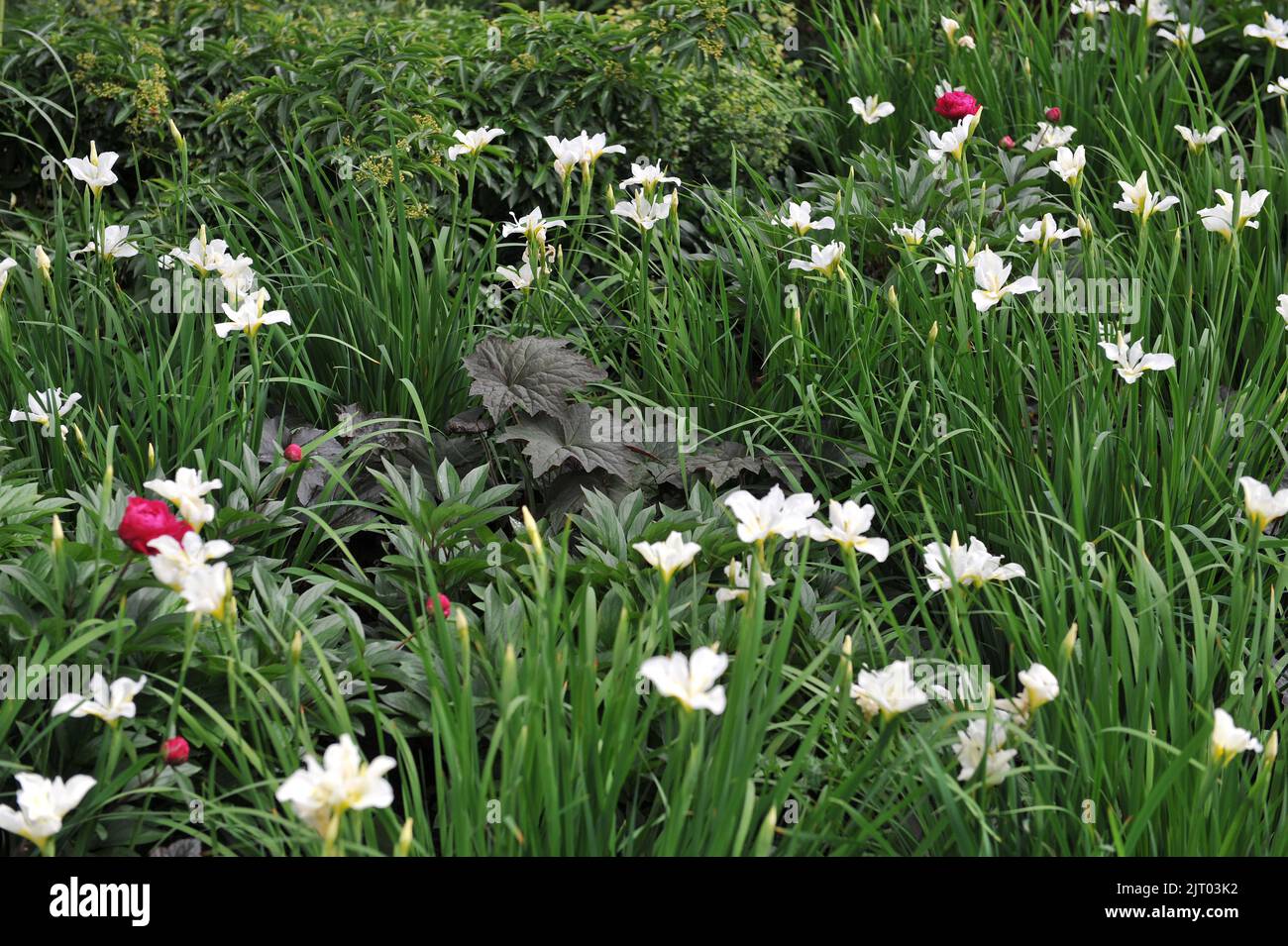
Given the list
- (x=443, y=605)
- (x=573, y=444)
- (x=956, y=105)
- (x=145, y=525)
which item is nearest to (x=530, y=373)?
(x=573, y=444)

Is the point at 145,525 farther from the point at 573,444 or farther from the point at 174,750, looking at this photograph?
the point at 573,444

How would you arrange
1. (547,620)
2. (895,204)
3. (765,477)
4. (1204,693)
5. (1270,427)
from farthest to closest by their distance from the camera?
(895,204) → (765,477) → (1270,427) → (1204,693) → (547,620)

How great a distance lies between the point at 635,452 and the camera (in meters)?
2.63

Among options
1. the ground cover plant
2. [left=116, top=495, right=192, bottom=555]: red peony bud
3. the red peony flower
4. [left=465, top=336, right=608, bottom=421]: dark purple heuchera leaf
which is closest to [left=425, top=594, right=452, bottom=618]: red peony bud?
the ground cover plant

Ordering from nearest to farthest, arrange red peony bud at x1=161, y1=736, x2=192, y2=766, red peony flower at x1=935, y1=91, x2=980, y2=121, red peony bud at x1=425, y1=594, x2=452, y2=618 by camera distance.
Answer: red peony bud at x1=161, y1=736, x2=192, y2=766
red peony bud at x1=425, y1=594, x2=452, y2=618
red peony flower at x1=935, y1=91, x2=980, y2=121

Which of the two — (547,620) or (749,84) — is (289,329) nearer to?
(547,620)

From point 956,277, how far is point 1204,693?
119cm

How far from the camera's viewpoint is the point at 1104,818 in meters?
1.74

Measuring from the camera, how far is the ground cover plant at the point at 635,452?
1.68m

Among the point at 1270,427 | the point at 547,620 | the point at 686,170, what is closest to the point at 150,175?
the point at 686,170

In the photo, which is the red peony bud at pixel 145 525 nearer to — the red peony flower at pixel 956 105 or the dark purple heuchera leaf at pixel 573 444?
the dark purple heuchera leaf at pixel 573 444

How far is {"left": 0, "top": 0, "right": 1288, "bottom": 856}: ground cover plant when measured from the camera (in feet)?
5.50

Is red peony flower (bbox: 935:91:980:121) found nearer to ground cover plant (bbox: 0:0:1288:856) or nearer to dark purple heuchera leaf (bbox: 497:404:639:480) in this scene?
ground cover plant (bbox: 0:0:1288:856)

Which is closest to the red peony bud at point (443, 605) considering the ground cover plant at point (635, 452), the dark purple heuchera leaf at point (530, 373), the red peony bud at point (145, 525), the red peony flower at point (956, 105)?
the ground cover plant at point (635, 452)
